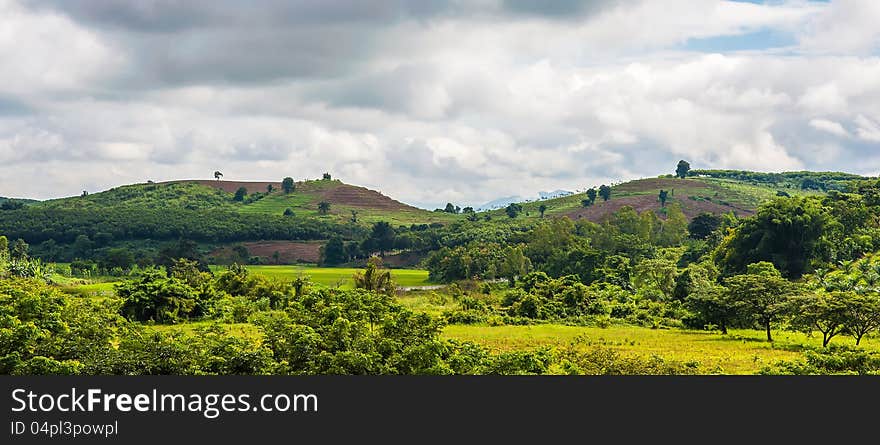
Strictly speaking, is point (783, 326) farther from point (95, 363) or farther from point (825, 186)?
point (825, 186)

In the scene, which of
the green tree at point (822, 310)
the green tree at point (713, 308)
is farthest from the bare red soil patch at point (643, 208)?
the green tree at point (822, 310)

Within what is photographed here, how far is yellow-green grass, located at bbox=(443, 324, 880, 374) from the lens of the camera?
4109 centimetres

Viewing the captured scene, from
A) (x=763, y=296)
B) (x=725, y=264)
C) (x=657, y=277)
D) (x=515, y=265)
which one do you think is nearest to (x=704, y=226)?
(x=515, y=265)

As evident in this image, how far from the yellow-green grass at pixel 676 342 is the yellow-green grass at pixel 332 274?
139 feet

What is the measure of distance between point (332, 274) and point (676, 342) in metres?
73.8

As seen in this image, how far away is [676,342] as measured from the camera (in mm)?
49531

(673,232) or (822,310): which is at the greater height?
(673,232)

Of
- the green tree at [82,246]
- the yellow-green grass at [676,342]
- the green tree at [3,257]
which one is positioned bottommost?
the yellow-green grass at [676,342]

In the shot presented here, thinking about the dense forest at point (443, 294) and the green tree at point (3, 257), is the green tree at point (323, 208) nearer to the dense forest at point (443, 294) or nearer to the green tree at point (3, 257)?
the dense forest at point (443, 294)

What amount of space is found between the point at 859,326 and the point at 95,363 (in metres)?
40.1

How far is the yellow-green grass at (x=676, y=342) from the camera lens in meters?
41.1

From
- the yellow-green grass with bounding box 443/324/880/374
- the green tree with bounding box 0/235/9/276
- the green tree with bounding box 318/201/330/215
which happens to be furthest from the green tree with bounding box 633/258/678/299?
the green tree with bounding box 318/201/330/215

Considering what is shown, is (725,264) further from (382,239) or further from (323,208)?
(323,208)

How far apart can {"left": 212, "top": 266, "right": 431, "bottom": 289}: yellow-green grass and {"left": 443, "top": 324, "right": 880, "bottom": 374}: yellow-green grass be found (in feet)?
139
